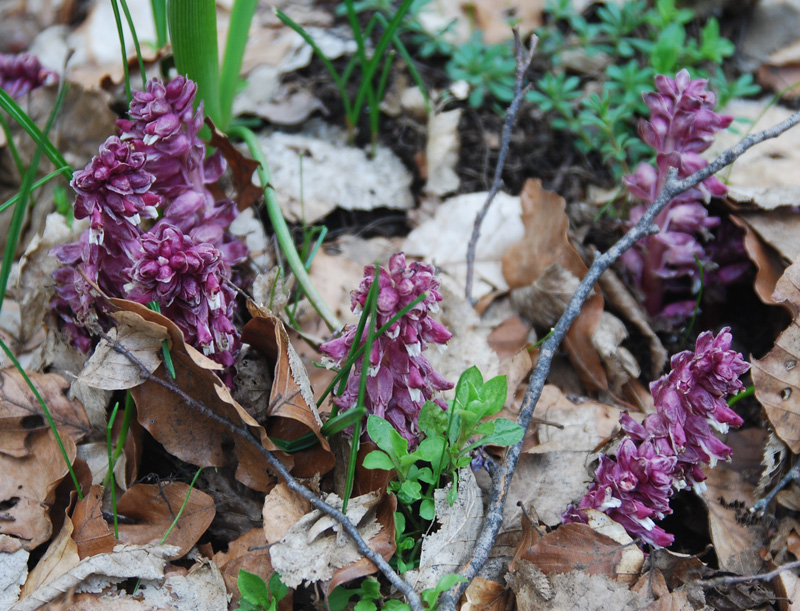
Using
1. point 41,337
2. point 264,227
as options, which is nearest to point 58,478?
point 41,337

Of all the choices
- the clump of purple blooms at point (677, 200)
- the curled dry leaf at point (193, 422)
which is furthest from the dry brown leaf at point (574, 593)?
the clump of purple blooms at point (677, 200)

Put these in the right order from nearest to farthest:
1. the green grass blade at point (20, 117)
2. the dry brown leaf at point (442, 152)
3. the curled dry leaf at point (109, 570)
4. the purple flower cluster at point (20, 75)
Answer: the curled dry leaf at point (109, 570), the green grass blade at point (20, 117), the purple flower cluster at point (20, 75), the dry brown leaf at point (442, 152)

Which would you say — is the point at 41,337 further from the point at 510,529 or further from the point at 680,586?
the point at 680,586

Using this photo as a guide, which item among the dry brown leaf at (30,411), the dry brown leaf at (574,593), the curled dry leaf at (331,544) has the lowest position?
the dry brown leaf at (574,593)

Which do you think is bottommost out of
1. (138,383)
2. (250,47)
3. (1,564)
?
(1,564)

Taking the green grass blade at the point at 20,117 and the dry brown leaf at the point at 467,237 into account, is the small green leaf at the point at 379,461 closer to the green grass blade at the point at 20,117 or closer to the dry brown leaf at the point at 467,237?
the dry brown leaf at the point at 467,237

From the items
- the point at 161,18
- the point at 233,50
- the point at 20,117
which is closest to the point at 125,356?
the point at 20,117

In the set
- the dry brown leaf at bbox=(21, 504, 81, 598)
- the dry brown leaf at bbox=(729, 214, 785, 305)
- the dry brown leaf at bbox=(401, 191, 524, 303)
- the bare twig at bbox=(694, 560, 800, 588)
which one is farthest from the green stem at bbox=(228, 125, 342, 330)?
the dry brown leaf at bbox=(729, 214, 785, 305)
